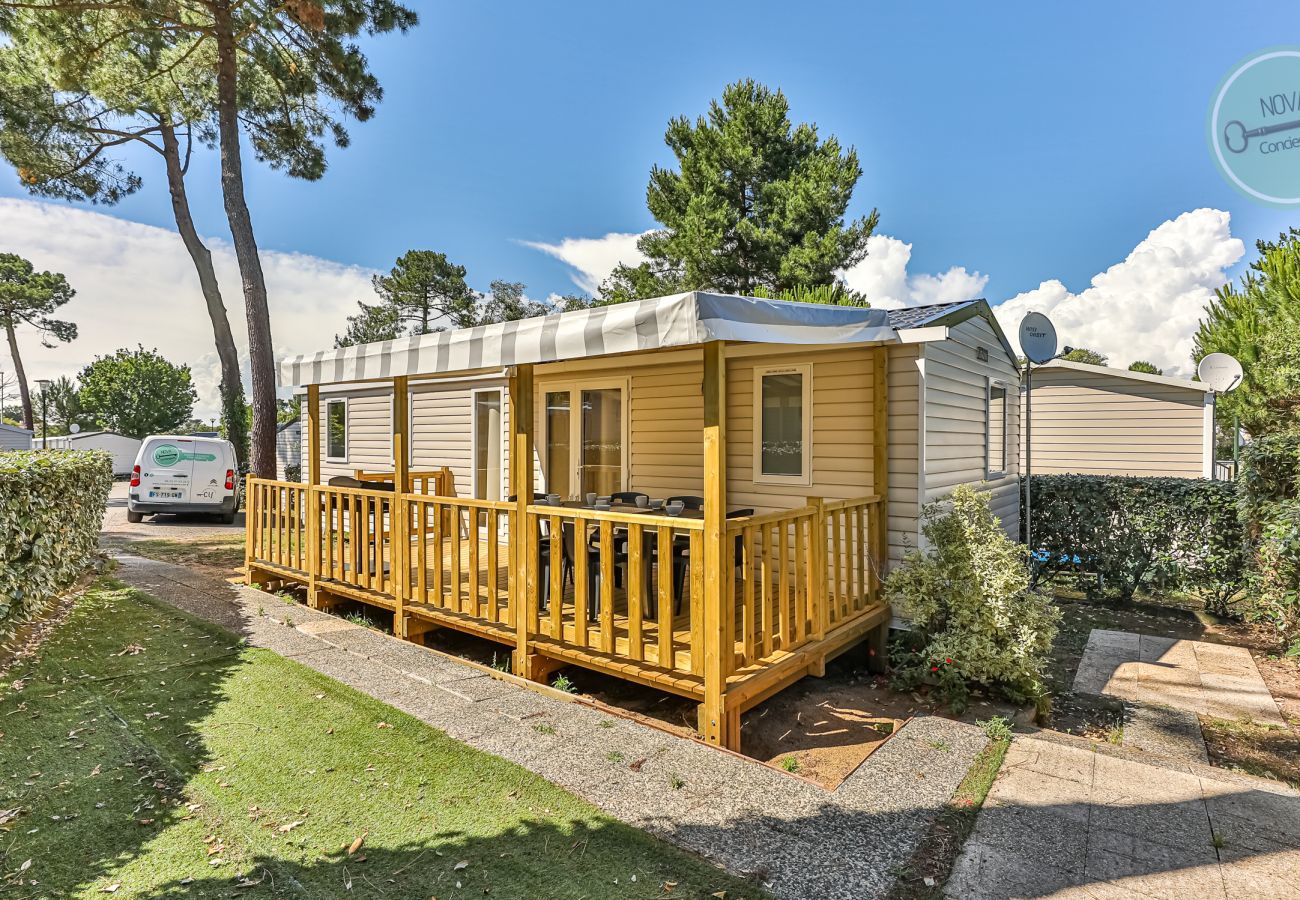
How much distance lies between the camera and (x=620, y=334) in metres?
3.75

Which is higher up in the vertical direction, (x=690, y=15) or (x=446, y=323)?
(x=690, y=15)

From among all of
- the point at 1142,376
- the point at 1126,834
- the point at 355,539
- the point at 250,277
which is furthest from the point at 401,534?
the point at 1142,376

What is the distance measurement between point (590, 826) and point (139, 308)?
37743mm

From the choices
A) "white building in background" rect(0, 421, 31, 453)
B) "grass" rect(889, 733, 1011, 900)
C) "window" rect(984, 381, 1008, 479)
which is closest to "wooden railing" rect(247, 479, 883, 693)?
"grass" rect(889, 733, 1011, 900)

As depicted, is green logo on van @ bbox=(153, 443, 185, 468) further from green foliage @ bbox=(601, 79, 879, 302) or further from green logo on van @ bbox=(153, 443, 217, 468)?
green foliage @ bbox=(601, 79, 879, 302)

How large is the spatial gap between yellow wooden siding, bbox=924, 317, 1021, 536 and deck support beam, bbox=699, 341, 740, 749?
249 centimetres

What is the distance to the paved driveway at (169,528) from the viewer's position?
11320 mm

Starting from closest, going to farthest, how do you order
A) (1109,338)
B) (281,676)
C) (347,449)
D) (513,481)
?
(281,676)
(513,481)
(347,449)
(1109,338)

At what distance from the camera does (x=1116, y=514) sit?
759cm

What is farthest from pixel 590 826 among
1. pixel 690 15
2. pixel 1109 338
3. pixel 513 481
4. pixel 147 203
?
pixel 1109 338

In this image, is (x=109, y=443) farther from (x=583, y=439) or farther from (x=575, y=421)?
(x=583, y=439)

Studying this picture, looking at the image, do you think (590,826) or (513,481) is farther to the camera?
(513,481)

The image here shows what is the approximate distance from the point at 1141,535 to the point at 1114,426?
490 cm

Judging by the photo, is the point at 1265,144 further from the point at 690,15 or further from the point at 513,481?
the point at 690,15
